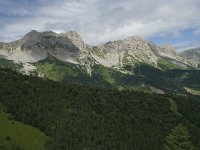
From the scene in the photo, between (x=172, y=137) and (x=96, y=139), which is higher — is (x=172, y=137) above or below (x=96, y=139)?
above

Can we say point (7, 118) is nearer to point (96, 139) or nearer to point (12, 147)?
point (12, 147)

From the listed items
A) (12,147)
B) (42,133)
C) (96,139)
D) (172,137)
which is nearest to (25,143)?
(12,147)

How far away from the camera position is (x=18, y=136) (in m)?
167

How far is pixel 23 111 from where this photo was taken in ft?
641

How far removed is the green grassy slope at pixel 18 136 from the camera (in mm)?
157950

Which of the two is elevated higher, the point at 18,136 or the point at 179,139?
the point at 179,139

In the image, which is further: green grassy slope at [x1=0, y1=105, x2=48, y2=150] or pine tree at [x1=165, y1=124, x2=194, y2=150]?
green grassy slope at [x1=0, y1=105, x2=48, y2=150]

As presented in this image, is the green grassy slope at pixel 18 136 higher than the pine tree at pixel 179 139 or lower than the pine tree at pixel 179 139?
lower

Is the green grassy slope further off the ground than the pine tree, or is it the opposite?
the pine tree

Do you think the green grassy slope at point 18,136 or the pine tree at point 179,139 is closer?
the pine tree at point 179,139

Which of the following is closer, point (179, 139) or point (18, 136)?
point (179, 139)

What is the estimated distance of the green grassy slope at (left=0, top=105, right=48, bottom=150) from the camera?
158 metres

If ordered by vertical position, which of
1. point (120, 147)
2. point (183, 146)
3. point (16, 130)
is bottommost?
point (120, 147)

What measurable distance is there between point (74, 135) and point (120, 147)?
25.6m
